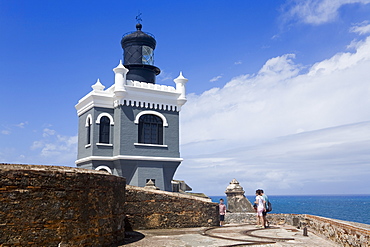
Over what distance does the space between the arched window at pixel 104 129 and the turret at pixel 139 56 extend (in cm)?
369

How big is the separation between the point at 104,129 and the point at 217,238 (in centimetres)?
1485

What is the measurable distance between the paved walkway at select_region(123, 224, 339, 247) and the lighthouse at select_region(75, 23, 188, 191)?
36.7 feet

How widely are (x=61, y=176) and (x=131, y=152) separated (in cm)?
1590

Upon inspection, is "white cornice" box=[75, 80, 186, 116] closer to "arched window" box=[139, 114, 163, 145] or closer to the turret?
"arched window" box=[139, 114, 163, 145]

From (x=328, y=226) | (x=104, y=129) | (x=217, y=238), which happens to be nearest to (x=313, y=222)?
(x=328, y=226)

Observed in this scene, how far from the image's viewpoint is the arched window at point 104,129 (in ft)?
80.7

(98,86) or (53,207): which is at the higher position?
(98,86)

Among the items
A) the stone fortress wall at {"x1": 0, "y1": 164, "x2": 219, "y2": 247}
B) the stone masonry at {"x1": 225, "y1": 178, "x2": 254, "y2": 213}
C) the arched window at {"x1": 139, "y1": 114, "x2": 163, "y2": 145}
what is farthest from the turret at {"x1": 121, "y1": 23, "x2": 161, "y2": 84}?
the stone fortress wall at {"x1": 0, "y1": 164, "x2": 219, "y2": 247}

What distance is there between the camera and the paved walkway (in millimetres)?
10328

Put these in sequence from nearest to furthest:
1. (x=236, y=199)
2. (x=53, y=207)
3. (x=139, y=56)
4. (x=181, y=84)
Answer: (x=53, y=207)
(x=236, y=199)
(x=181, y=84)
(x=139, y=56)

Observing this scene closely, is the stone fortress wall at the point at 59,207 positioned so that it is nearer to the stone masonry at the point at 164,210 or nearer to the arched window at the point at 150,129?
the stone masonry at the point at 164,210

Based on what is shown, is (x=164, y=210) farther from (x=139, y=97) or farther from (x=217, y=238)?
(x=139, y=97)

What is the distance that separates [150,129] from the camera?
2527 centimetres

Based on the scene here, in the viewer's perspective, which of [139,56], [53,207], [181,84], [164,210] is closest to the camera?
[53,207]
